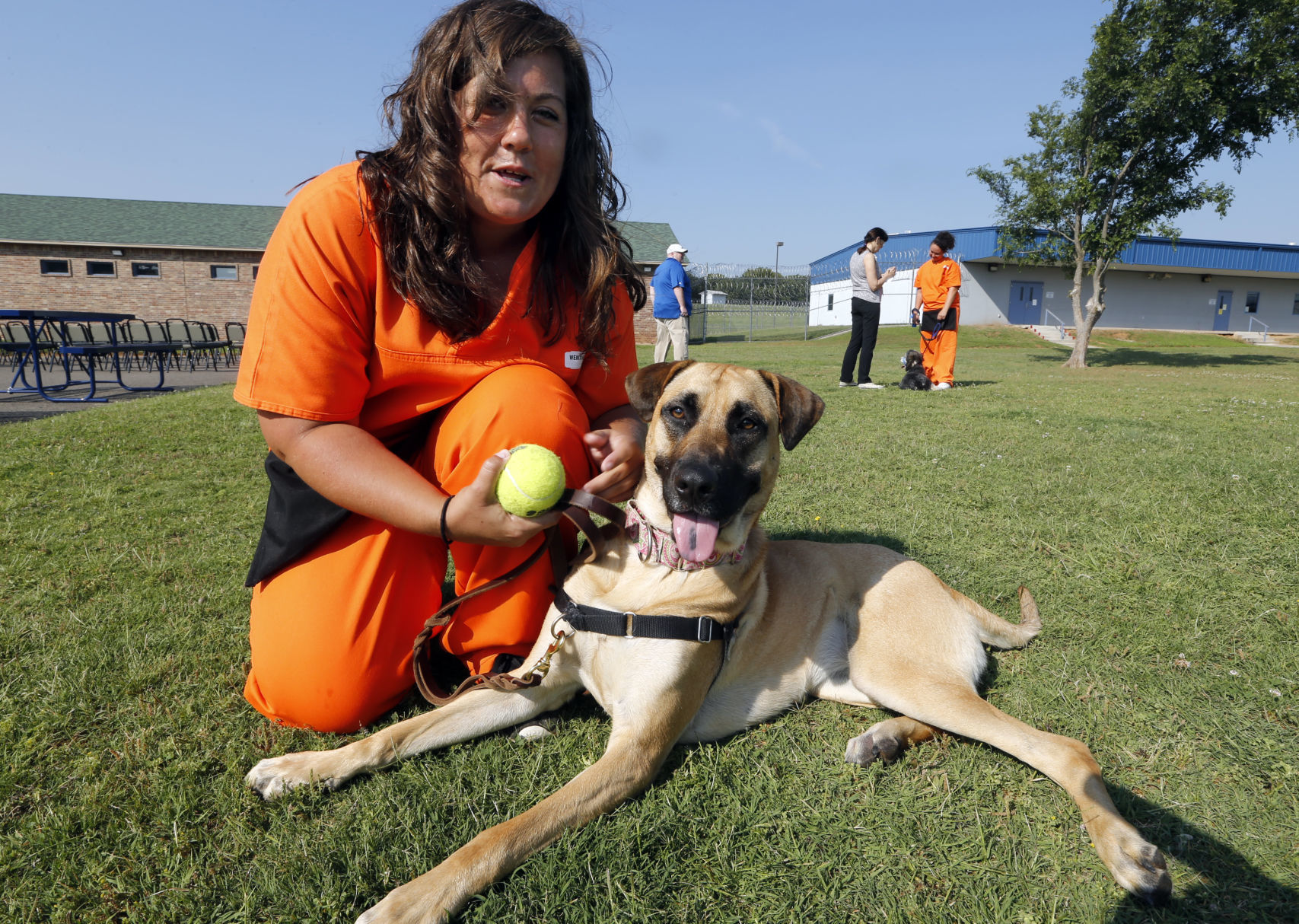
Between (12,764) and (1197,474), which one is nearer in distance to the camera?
(12,764)

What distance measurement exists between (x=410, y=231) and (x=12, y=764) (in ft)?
7.06

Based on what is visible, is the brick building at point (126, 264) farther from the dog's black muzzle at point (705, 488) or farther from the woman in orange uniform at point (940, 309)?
the dog's black muzzle at point (705, 488)

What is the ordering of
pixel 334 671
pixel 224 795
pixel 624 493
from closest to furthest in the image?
1. pixel 224 795
2. pixel 334 671
3. pixel 624 493

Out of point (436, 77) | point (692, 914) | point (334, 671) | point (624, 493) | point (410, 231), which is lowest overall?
point (692, 914)

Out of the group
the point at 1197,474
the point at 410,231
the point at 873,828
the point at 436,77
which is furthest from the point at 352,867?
the point at 1197,474

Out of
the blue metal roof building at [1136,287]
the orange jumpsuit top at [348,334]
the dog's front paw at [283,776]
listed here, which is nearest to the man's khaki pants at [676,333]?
the orange jumpsuit top at [348,334]

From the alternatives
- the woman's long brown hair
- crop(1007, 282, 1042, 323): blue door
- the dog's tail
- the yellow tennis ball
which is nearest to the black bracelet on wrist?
the yellow tennis ball

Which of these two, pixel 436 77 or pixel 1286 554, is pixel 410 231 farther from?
pixel 1286 554

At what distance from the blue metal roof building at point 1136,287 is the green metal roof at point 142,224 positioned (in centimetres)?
1591

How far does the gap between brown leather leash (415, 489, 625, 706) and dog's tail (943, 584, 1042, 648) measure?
1619mm

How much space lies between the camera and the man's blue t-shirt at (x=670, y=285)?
1419 centimetres

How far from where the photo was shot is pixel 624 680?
7.85 feet

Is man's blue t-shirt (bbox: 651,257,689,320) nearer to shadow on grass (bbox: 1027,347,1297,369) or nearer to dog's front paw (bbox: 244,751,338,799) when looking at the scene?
dog's front paw (bbox: 244,751,338,799)

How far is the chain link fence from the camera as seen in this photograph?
3506cm
